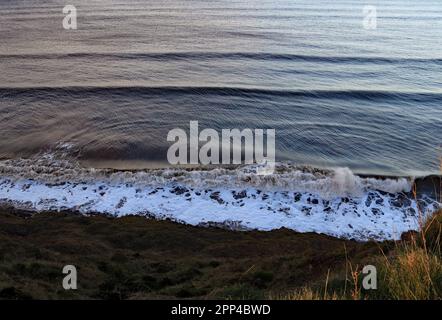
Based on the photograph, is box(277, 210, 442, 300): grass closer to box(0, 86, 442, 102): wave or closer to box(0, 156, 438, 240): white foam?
box(0, 156, 438, 240): white foam

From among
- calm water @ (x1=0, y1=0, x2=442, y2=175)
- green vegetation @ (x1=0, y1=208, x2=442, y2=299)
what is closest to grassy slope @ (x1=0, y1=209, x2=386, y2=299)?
green vegetation @ (x1=0, y1=208, x2=442, y2=299)

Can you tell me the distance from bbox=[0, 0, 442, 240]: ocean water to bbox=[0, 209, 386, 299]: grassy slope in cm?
88

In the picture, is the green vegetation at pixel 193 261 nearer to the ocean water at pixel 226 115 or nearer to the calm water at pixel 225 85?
the ocean water at pixel 226 115

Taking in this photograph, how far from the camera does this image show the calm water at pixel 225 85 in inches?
662

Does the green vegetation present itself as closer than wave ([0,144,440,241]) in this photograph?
Yes

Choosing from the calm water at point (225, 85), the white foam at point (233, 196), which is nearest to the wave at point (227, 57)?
the calm water at point (225, 85)

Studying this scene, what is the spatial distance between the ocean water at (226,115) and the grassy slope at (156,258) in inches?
34.8

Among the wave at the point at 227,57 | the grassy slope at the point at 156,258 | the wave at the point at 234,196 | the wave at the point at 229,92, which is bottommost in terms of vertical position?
the grassy slope at the point at 156,258

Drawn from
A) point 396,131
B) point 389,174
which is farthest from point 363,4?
point 389,174

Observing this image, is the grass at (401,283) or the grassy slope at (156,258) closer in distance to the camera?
the grass at (401,283)

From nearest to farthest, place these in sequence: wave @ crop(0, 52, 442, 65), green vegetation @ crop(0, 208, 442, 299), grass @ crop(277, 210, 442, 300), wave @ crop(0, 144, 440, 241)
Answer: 1. grass @ crop(277, 210, 442, 300)
2. green vegetation @ crop(0, 208, 442, 299)
3. wave @ crop(0, 144, 440, 241)
4. wave @ crop(0, 52, 442, 65)

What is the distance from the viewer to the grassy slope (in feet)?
22.7

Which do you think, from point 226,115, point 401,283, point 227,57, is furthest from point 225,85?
point 401,283

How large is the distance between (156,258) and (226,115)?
1194cm
